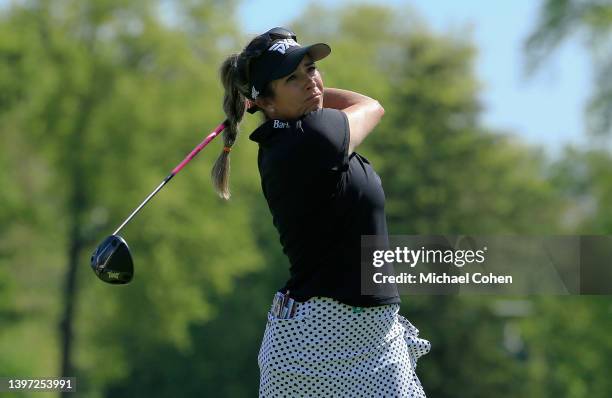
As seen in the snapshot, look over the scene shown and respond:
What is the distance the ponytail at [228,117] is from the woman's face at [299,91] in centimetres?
30

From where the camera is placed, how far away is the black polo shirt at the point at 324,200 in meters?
4.14

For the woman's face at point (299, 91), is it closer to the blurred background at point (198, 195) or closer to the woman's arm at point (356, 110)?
the woman's arm at point (356, 110)

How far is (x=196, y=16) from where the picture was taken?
2784 centimetres

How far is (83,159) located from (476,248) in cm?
2148

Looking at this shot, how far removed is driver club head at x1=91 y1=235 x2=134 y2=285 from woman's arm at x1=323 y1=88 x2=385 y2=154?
38.9 inches

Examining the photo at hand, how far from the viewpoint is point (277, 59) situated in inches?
171

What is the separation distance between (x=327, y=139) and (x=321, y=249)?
396 mm

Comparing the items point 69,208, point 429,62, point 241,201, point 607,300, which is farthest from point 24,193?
point 607,300

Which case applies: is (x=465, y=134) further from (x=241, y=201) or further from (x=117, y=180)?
(x=117, y=180)

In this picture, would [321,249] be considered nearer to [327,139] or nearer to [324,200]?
[324,200]

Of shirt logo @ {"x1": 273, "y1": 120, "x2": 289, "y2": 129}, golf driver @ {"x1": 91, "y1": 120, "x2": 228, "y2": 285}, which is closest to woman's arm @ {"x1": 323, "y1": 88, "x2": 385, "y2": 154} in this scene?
shirt logo @ {"x1": 273, "y1": 120, "x2": 289, "y2": 129}

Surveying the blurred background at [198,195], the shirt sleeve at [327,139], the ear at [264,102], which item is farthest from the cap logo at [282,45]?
the blurred background at [198,195]

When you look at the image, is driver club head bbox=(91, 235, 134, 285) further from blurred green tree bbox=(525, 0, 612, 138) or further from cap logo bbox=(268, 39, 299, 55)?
blurred green tree bbox=(525, 0, 612, 138)

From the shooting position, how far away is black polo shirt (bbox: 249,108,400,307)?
4.14 m
